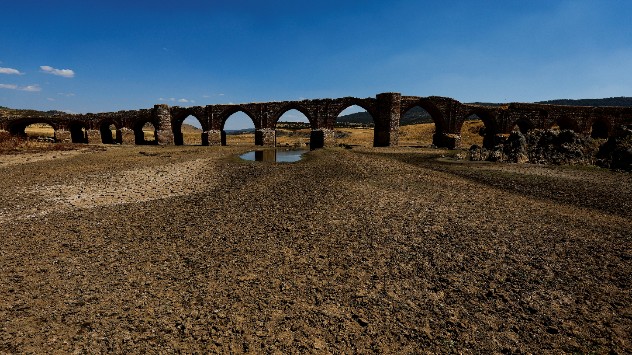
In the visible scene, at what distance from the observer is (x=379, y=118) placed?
39812 mm

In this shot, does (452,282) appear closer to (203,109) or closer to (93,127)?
(203,109)

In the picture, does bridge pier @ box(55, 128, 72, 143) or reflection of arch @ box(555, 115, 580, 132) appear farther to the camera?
bridge pier @ box(55, 128, 72, 143)

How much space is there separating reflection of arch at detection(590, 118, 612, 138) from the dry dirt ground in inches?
1738

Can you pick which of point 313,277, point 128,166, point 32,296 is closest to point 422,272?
point 313,277

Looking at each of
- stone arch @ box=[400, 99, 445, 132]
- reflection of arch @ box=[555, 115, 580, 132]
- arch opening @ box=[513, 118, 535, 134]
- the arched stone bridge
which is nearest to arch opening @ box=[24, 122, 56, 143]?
the arched stone bridge

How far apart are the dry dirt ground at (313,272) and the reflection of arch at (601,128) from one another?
44157mm

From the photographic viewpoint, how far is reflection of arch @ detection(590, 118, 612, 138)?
4396 centimetres

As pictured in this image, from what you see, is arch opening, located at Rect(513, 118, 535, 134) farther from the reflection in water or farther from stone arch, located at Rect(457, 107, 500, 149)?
the reflection in water

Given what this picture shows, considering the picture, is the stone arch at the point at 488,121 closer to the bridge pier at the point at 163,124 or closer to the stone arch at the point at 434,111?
Answer: the stone arch at the point at 434,111

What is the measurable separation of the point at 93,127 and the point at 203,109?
20.2 meters

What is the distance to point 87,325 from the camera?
454 centimetres

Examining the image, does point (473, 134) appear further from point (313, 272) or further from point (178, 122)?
point (313, 272)

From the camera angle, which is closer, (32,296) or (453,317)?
(453,317)

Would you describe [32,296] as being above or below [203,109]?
below
